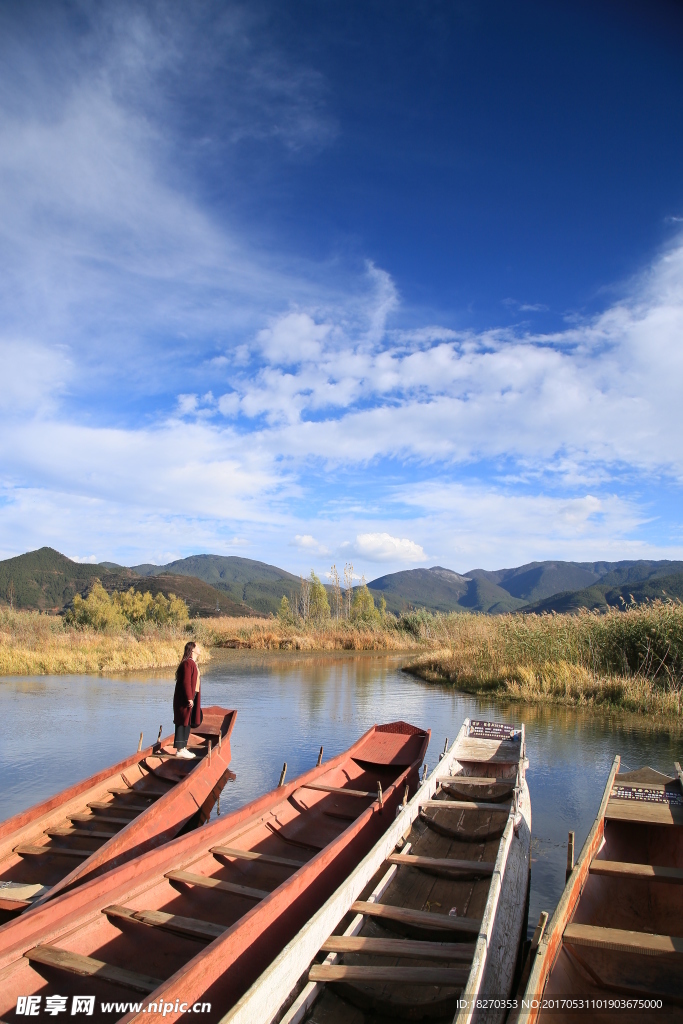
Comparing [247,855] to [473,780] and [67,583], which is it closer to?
[473,780]

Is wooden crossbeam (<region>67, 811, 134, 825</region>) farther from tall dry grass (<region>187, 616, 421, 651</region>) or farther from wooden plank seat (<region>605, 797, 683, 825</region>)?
tall dry grass (<region>187, 616, 421, 651</region>)

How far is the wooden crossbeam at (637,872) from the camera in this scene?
455 centimetres

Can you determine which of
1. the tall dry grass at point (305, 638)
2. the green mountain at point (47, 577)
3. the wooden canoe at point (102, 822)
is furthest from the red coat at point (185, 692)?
the green mountain at point (47, 577)

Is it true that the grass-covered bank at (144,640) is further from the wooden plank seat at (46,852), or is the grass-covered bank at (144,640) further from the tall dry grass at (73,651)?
the wooden plank seat at (46,852)

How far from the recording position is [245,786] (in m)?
8.68

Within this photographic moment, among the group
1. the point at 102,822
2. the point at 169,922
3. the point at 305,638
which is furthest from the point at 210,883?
the point at 305,638

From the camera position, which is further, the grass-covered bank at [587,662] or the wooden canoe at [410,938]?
the grass-covered bank at [587,662]

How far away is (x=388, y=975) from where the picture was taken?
352 centimetres

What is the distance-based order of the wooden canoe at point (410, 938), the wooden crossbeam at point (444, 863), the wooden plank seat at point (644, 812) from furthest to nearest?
the wooden plank seat at point (644, 812)
the wooden crossbeam at point (444, 863)
the wooden canoe at point (410, 938)

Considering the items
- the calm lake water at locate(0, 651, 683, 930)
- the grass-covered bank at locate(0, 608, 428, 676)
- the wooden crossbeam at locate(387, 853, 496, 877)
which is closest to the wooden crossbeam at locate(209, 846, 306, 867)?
the wooden crossbeam at locate(387, 853, 496, 877)

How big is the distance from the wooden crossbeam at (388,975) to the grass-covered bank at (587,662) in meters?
10.3

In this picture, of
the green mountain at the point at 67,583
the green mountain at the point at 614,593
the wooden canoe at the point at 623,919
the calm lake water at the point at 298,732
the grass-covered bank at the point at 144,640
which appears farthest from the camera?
the green mountain at the point at 67,583

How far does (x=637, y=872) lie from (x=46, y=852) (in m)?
4.89

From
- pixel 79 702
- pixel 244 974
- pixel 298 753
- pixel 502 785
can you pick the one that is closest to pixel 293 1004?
pixel 244 974
